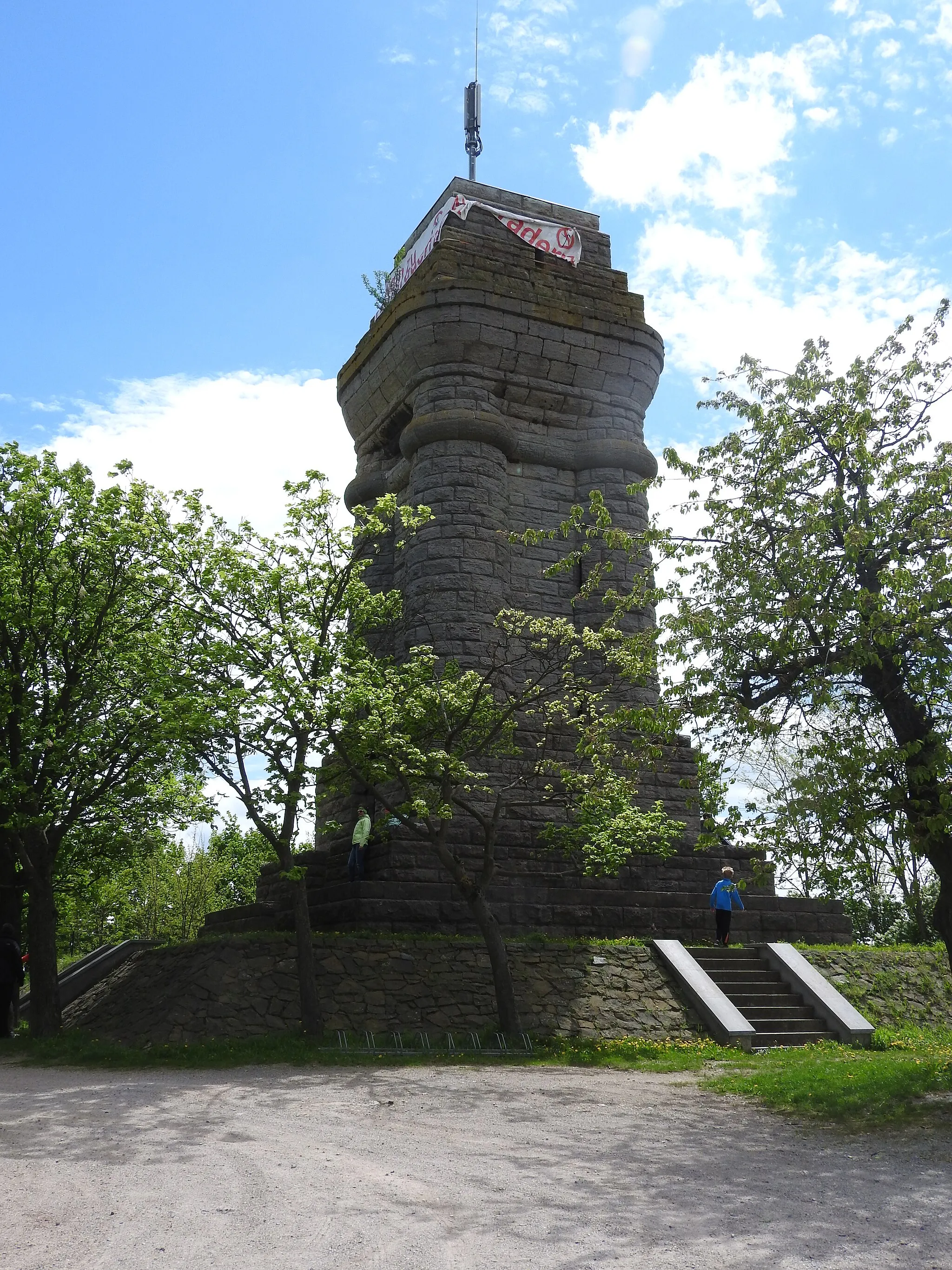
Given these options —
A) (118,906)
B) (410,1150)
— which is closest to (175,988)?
(410,1150)

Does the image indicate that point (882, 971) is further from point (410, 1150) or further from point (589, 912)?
point (410, 1150)

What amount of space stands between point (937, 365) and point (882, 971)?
9082 millimetres

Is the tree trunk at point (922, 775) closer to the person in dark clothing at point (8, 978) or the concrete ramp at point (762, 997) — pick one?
the concrete ramp at point (762, 997)

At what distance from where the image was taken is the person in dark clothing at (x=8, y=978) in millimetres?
14852

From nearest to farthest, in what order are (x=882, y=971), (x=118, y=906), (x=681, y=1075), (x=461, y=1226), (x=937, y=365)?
(x=461, y=1226)
(x=937, y=365)
(x=681, y=1075)
(x=882, y=971)
(x=118, y=906)

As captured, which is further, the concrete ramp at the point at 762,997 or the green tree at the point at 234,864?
the green tree at the point at 234,864

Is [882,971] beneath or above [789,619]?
beneath

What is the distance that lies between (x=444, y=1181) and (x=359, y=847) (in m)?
9.36

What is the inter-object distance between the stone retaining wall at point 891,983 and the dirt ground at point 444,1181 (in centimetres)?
595

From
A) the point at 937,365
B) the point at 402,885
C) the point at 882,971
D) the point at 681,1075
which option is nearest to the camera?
the point at 937,365

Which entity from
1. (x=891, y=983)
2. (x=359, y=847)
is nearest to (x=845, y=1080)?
(x=891, y=983)

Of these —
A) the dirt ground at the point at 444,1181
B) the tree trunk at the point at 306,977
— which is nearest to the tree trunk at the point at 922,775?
the dirt ground at the point at 444,1181

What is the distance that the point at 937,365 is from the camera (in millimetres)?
10289

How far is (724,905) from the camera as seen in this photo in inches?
610
